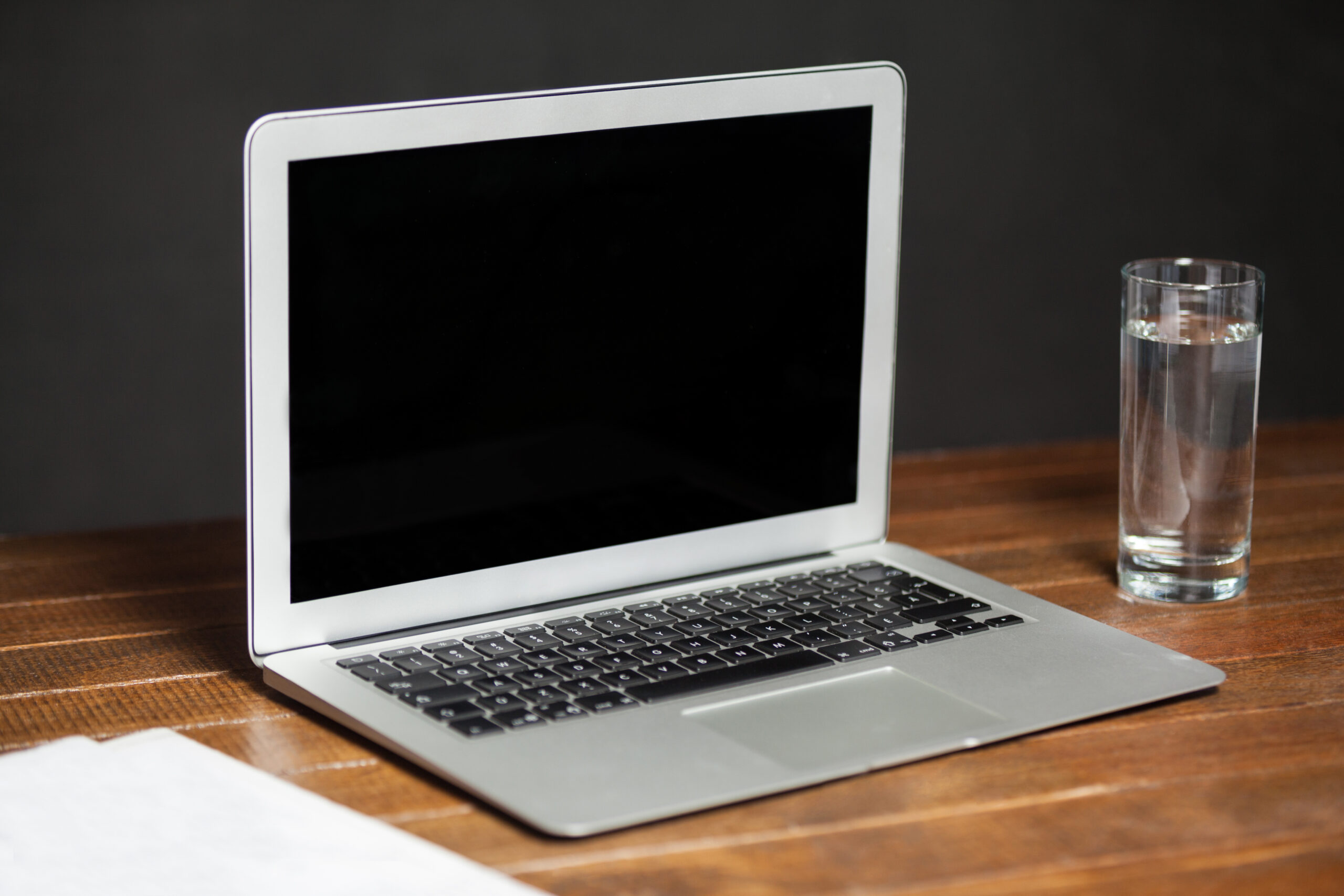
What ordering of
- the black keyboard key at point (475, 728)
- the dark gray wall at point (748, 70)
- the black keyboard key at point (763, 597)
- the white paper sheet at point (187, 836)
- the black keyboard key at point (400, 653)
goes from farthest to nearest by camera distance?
1. the dark gray wall at point (748, 70)
2. the black keyboard key at point (763, 597)
3. the black keyboard key at point (400, 653)
4. the black keyboard key at point (475, 728)
5. the white paper sheet at point (187, 836)

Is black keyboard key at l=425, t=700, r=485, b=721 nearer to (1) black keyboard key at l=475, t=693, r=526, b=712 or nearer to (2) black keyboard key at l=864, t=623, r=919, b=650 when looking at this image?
(1) black keyboard key at l=475, t=693, r=526, b=712

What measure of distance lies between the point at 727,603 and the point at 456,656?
0.63 feet

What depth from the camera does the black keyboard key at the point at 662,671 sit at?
2.86 feet

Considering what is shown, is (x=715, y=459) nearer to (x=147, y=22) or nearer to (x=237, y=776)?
(x=237, y=776)

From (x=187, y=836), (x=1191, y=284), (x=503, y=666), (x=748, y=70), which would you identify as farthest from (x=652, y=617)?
(x=748, y=70)

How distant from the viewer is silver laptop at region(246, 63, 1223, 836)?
83cm

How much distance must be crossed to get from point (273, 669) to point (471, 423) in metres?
0.19

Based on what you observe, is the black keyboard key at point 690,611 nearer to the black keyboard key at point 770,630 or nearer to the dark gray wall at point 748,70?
the black keyboard key at point 770,630

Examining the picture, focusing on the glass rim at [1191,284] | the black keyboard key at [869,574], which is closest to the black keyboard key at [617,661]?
the black keyboard key at [869,574]

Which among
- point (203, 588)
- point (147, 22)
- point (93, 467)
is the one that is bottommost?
point (93, 467)

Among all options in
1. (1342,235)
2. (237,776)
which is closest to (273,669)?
(237,776)

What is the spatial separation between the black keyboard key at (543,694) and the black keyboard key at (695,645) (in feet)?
0.31

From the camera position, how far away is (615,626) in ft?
3.13

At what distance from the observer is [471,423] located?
3.14 feet
